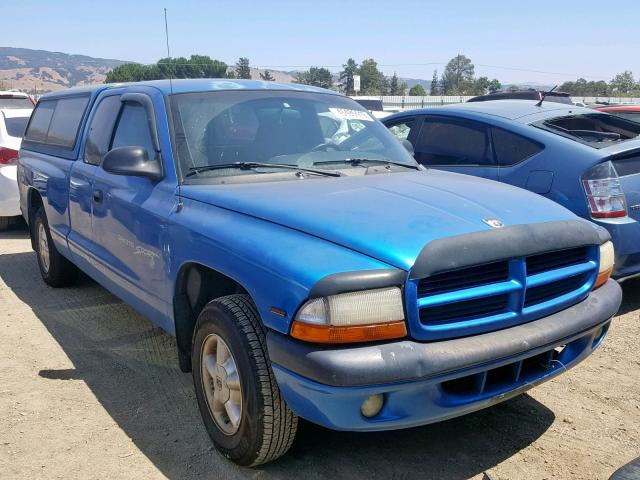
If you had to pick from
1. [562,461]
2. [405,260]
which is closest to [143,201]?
[405,260]

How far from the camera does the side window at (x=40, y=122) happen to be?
5.91m

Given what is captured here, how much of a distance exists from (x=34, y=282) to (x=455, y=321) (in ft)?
16.4

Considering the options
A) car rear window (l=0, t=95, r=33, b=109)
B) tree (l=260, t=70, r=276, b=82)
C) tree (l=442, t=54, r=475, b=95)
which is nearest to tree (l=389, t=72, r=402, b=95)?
tree (l=442, t=54, r=475, b=95)

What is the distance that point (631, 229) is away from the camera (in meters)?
4.56

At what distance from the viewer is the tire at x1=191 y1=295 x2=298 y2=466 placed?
2578mm

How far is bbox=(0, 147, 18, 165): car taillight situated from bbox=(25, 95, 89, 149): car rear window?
6.16 feet

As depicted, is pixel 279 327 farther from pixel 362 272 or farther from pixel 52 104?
pixel 52 104

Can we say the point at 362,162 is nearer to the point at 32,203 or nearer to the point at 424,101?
the point at 32,203

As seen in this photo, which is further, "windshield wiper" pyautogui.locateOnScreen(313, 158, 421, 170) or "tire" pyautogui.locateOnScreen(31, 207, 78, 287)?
"tire" pyautogui.locateOnScreen(31, 207, 78, 287)

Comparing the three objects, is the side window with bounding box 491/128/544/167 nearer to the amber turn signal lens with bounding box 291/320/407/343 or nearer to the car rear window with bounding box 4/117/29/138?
the amber turn signal lens with bounding box 291/320/407/343

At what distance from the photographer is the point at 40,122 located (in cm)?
613

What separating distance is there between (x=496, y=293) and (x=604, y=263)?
0.94m

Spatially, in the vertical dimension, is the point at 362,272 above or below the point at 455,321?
above

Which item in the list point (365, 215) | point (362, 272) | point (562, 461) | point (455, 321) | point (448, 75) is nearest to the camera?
point (362, 272)
